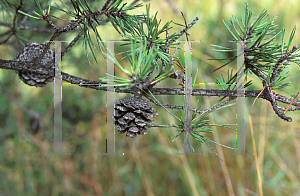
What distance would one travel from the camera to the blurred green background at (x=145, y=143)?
734 millimetres

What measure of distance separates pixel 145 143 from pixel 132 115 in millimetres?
567

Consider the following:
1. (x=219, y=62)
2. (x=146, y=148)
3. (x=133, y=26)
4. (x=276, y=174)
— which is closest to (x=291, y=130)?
(x=276, y=174)

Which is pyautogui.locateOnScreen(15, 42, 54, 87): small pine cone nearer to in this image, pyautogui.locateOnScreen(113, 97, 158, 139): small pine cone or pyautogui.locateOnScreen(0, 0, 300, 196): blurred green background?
pyautogui.locateOnScreen(113, 97, 158, 139): small pine cone

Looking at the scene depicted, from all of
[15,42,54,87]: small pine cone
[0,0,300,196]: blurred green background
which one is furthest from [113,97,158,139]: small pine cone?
[0,0,300,196]: blurred green background

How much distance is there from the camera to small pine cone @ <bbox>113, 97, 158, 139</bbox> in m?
0.25

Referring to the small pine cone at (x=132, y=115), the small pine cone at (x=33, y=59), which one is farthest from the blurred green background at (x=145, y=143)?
the small pine cone at (x=132, y=115)

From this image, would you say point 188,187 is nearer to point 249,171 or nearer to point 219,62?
point 249,171

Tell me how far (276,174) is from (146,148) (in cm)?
42

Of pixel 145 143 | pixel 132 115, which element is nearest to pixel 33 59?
pixel 132 115

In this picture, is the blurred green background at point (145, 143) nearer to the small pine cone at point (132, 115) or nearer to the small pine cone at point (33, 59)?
the small pine cone at point (33, 59)

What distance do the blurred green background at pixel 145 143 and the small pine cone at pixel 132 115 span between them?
0.49 metres

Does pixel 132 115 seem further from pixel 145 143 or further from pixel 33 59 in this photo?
pixel 145 143

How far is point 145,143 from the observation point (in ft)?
2.63

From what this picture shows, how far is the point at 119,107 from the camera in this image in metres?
0.25
